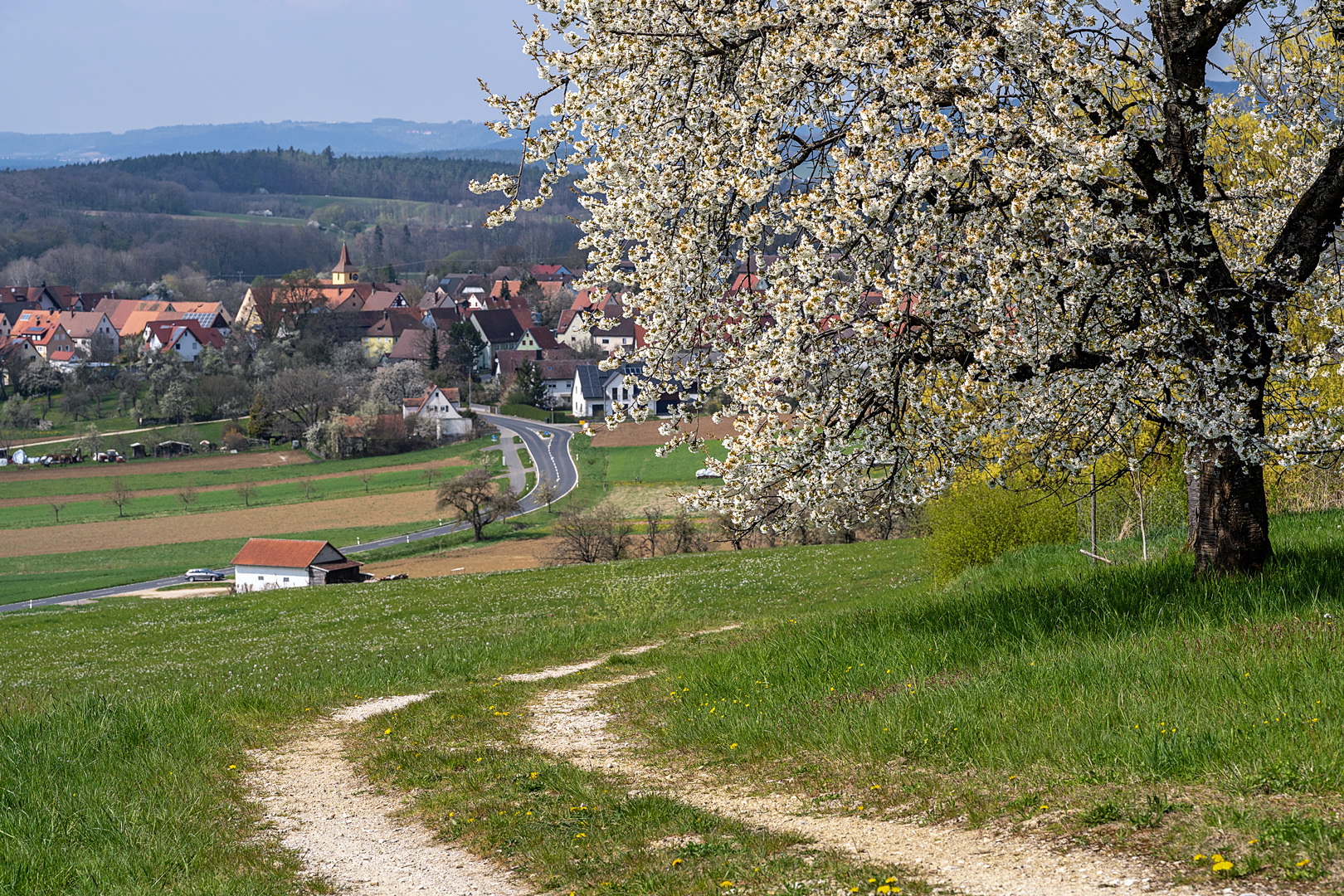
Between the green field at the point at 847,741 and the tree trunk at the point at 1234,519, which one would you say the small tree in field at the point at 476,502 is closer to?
the green field at the point at 847,741

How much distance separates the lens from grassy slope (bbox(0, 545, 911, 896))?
26.7 ft

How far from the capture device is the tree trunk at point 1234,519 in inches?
464

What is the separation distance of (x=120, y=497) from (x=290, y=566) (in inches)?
1489

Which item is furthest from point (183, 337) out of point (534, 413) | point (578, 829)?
point (578, 829)

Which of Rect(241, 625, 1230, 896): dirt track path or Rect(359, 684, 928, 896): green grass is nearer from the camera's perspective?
Rect(241, 625, 1230, 896): dirt track path

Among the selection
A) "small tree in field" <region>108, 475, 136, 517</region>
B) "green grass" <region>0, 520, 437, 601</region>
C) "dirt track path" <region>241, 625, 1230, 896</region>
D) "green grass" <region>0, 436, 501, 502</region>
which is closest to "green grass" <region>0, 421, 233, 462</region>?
"green grass" <region>0, 436, 501, 502</region>

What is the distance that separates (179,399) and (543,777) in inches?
4862

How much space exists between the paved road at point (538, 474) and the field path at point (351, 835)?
5308 cm

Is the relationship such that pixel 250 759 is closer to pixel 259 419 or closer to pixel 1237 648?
pixel 1237 648

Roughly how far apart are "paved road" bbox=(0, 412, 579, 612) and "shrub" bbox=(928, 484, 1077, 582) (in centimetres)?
4910

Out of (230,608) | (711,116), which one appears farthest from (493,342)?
(711,116)

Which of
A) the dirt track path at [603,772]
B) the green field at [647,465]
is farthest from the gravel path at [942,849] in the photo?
the green field at [647,465]

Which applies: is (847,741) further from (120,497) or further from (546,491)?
(120,497)

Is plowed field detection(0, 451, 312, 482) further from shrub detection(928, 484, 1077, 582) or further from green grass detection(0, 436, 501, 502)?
shrub detection(928, 484, 1077, 582)
